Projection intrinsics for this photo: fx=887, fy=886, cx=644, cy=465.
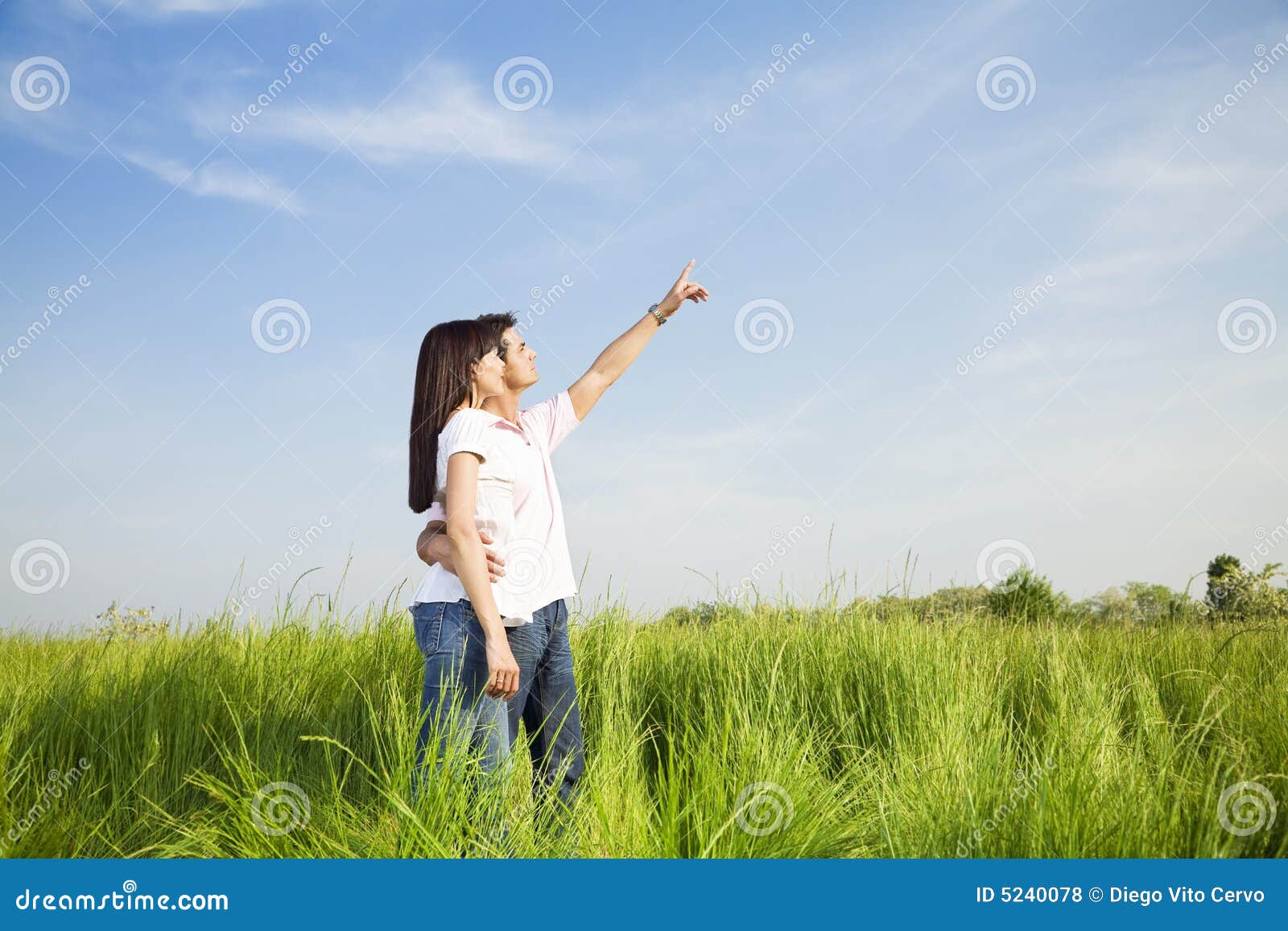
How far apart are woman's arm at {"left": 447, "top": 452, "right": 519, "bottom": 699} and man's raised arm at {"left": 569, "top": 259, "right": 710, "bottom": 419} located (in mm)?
903

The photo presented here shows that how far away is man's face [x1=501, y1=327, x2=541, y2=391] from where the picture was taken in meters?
3.19

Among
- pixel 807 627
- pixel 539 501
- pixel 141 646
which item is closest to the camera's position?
pixel 539 501

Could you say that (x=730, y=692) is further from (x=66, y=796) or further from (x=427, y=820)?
(x=66, y=796)

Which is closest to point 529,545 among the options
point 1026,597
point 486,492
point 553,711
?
point 486,492

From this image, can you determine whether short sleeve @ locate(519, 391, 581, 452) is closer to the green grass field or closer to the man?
the man

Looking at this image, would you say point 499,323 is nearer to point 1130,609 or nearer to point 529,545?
point 529,545

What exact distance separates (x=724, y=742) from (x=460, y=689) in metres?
0.96

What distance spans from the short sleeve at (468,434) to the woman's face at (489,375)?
0.30 metres

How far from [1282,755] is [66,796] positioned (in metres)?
4.74

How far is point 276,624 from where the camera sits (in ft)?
16.0

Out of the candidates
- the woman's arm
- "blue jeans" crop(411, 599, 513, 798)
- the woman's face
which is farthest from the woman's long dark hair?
"blue jeans" crop(411, 599, 513, 798)

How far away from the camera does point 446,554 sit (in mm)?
2768

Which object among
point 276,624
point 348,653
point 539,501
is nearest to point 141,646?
point 276,624

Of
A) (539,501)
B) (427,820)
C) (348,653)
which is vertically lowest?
(427,820)
